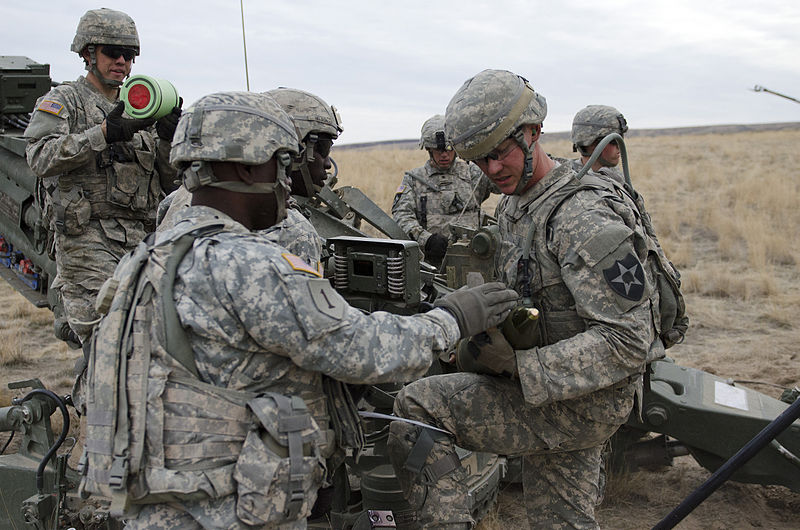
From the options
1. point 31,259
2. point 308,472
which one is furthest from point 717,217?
point 308,472

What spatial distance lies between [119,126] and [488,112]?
2884 millimetres

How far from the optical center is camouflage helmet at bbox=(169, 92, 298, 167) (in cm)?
263

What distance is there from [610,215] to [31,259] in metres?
5.29

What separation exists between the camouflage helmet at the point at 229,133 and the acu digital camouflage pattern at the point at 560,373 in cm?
127

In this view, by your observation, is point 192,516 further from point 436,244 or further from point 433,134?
point 433,134

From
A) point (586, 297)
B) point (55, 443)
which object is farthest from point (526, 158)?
point (55, 443)

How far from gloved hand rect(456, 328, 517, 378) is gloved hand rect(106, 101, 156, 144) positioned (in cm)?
289

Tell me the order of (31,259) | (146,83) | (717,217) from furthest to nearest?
(717,217), (31,259), (146,83)

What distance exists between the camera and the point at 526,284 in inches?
134

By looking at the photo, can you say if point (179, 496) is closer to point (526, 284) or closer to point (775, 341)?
point (526, 284)

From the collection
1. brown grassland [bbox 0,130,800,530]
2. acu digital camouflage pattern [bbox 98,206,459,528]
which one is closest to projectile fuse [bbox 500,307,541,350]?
acu digital camouflage pattern [bbox 98,206,459,528]

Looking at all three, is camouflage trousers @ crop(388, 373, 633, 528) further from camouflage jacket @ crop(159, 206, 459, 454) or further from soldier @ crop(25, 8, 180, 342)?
soldier @ crop(25, 8, 180, 342)

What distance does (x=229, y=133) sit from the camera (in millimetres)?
2646

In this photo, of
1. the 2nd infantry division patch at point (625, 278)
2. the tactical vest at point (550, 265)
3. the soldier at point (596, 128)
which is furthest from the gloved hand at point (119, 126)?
the soldier at point (596, 128)
